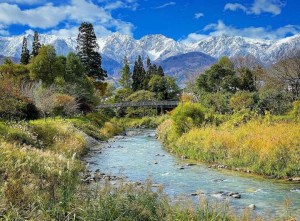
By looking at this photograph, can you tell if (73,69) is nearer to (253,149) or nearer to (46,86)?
(46,86)

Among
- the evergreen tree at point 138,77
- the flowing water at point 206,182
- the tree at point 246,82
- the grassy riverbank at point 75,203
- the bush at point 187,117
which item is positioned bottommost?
the flowing water at point 206,182

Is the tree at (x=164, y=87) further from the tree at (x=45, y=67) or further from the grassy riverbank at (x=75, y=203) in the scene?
the grassy riverbank at (x=75, y=203)

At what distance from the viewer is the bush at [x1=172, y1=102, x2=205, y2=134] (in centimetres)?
3338

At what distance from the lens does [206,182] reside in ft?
58.1

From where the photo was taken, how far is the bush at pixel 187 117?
3338 centimetres

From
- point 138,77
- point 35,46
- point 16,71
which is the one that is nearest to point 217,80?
point 16,71

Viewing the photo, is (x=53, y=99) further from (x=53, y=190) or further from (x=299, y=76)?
(x=299, y=76)

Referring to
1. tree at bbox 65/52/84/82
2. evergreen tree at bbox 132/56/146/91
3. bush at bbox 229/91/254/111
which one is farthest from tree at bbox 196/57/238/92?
evergreen tree at bbox 132/56/146/91

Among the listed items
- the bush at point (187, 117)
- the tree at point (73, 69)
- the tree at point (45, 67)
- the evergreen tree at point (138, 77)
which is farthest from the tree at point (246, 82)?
the bush at point (187, 117)

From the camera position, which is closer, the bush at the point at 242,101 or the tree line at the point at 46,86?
the tree line at the point at 46,86

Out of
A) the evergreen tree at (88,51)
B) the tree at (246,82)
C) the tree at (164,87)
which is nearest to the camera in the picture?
the tree at (246,82)

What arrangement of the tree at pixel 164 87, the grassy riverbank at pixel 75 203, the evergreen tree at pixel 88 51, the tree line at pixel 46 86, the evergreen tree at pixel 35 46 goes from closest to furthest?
the grassy riverbank at pixel 75 203 < the tree line at pixel 46 86 < the evergreen tree at pixel 35 46 < the evergreen tree at pixel 88 51 < the tree at pixel 164 87

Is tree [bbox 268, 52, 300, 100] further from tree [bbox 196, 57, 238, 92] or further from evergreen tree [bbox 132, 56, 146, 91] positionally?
evergreen tree [bbox 132, 56, 146, 91]

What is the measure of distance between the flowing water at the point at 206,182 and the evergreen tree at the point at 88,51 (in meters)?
61.9
